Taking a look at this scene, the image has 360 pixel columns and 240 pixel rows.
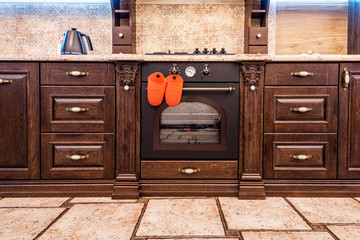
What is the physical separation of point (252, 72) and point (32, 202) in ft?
4.99

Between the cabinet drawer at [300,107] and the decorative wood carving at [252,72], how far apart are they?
0.10m

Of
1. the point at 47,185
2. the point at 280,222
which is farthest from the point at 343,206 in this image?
the point at 47,185

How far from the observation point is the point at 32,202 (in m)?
1.41

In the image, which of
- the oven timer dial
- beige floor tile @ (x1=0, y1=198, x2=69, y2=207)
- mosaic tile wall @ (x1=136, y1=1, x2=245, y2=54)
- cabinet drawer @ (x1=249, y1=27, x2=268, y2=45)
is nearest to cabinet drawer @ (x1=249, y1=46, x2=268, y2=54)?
cabinet drawer @ (x1=249, y1=27, x2=268, y2=45)

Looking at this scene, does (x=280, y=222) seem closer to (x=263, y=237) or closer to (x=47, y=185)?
(x=263, y=237)

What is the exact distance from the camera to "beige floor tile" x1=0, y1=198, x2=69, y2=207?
4.50 feet

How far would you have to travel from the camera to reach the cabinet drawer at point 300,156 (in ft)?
4.86

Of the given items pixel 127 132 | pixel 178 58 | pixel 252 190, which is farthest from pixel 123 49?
pixel 252 190

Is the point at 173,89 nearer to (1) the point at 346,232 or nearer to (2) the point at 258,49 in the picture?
(2) the point at 258,49

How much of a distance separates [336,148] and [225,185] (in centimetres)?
73

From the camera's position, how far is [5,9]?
2.13 meters

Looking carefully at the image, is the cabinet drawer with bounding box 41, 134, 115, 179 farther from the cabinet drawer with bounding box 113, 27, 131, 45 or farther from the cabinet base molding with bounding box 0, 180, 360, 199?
the cabinet drawer with bounding box 113, 27, 131, 45

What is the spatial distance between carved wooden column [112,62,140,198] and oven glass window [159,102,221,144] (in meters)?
0.18

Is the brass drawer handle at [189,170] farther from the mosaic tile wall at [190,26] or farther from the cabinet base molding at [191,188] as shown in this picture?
the mosaic tile wall at [190,26]
